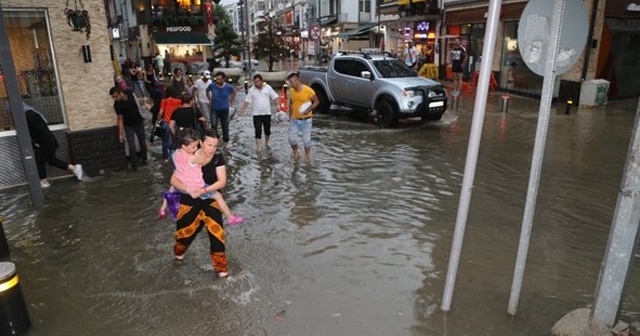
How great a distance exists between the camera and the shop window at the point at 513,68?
62.2 feet

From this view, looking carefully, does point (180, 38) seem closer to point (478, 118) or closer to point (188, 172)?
point (188, 172)

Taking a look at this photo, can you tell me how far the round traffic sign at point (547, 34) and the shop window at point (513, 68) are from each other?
16539 mm

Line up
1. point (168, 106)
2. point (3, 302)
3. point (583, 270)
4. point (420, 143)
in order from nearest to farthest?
point (3, 302), point (583, 270), point (168, 106), point (420, 143)

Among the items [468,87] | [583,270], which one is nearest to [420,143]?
[583,270]

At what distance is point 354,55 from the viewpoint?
14.1m

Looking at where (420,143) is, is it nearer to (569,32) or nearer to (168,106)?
(168,106)

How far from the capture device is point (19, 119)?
22.2 ft

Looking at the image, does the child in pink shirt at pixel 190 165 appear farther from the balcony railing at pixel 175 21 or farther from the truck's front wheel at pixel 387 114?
the balcony railing at pixel 175 21

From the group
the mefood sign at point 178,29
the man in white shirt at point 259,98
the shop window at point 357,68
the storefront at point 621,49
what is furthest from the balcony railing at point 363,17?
the man in white shirt at point 259,98

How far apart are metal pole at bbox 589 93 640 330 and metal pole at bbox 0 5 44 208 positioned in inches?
279

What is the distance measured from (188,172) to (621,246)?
3.59 m

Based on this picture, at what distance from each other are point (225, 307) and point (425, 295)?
186 centimetres

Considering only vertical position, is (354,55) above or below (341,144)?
above

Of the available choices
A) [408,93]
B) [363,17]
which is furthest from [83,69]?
[363,17]
